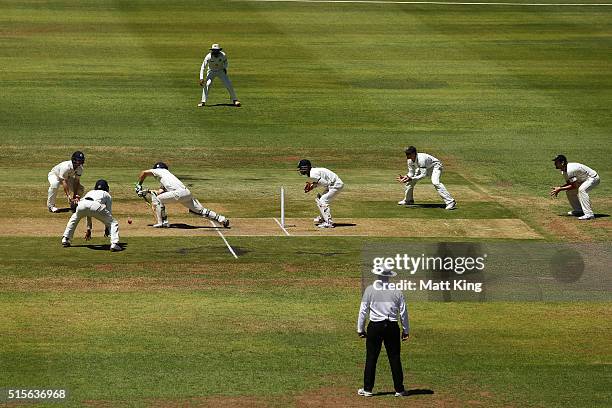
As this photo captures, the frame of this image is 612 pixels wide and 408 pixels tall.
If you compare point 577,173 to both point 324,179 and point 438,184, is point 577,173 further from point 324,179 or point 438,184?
point 324,179

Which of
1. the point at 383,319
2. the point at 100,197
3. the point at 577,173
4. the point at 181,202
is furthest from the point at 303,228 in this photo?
the point at 383,319

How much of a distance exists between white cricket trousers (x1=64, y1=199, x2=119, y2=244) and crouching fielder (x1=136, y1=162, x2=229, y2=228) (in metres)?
2.04

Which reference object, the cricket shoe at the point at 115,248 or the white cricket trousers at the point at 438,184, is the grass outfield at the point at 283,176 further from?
the white cricket trousers at the point at 438,184

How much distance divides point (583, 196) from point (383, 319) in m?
15.1

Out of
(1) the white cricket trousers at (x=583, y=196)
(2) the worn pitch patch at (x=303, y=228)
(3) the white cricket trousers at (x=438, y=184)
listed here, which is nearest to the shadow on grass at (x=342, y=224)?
(2) the worn pitch patch at (x=303, y=228)

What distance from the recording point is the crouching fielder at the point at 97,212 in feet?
92.9

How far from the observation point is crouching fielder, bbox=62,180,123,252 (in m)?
28.3

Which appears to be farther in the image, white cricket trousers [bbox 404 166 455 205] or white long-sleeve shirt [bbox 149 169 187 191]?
white cricket trousers [bbox 404 166 455 205]

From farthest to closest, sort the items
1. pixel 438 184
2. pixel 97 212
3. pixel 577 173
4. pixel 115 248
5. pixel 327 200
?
pixel 438 184 < pixel 577 173 < pixel 327 200 < pixel 115 248 < pixel 97 212

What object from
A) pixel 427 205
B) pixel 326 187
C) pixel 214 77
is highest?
pixel 214 77

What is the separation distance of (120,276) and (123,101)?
22414 mm

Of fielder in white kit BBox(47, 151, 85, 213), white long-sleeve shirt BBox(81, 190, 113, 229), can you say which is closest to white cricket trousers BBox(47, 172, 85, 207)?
fielder in white kit BBox(47, 151, 85, 213)

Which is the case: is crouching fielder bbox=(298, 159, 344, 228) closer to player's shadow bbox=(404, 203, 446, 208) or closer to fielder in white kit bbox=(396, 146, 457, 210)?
fielder in white kit bbox=(396, 146, 457, 210)

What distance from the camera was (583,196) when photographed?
109ft
